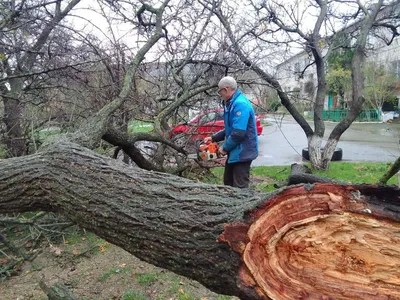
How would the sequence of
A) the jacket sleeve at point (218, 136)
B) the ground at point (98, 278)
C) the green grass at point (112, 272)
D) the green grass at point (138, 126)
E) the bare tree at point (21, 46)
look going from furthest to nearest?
the green grass at point (138, 126) < the bare tree at point (21, 46) < the jacket sleeve at point (218, 136) < the green grass at point (112, 272) < the ground at point (98, 278)

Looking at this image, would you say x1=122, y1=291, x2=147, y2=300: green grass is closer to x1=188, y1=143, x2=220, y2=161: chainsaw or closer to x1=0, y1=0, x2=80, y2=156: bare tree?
x1=188, y1=143, x2=220, y2=161: chainsaw

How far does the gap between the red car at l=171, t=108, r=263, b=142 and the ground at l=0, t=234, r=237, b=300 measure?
2278 mm

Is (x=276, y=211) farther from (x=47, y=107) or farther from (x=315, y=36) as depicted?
(x=315, y=36)

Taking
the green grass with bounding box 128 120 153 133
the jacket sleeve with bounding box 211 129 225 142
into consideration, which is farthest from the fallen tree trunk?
the green grass with bounding box 128 120 153 133

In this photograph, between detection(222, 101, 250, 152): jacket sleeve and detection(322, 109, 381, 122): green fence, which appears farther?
detection(322, 109, 381, 122): green fence

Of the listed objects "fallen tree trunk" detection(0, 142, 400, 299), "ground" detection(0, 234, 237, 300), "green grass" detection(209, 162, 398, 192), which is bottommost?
"ground" detection(0, 234, 237, 300)

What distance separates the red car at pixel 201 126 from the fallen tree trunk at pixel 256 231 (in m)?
3.85

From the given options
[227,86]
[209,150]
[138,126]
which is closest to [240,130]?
[227,86]

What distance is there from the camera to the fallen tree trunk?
1212 mm

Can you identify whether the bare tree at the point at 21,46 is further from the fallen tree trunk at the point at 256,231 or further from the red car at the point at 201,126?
the fallen tree trunk at the point at 256,231

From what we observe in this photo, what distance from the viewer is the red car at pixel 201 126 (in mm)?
5922

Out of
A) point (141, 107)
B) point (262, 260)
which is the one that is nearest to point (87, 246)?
point (141, 107)

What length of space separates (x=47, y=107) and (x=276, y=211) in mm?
5404

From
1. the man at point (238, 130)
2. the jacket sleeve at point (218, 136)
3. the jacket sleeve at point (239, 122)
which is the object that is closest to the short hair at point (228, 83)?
the man at point (238, 130)
